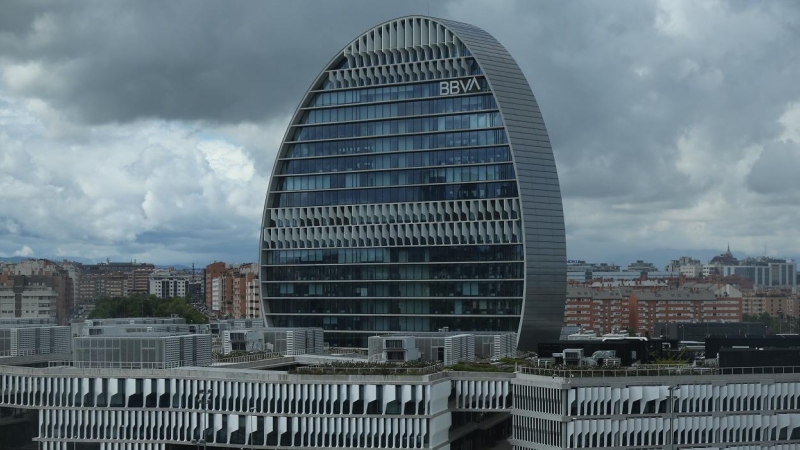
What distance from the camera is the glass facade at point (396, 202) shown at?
538ft

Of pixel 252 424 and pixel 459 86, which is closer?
pixel 252 424

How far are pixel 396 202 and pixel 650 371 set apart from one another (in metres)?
72.3

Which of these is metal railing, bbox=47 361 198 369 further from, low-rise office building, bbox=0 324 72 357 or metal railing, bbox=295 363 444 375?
low-rise office building, bbox=0 324 72 357

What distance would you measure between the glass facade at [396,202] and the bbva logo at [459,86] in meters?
0.14

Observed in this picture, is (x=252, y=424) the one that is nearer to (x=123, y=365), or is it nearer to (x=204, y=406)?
(x=204, y=406)

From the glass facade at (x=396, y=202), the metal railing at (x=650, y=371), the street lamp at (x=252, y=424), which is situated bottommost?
the street lamp at (x=252, y=424)

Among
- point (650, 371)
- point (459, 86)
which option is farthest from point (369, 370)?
point (459, 86)

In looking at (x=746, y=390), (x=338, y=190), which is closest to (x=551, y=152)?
→ (x=338, y=190)

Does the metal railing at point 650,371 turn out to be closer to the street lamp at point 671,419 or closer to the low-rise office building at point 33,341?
the street lamp at point 671,419

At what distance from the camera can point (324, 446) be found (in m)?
106

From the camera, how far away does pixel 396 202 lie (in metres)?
172

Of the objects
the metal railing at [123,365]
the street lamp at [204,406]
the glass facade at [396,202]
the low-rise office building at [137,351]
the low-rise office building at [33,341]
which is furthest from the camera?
the glass facade at [396,202]

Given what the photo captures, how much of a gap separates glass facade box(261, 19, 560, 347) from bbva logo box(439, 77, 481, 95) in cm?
14

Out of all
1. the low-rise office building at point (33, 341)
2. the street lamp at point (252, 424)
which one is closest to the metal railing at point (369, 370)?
the street lamp at point (252, 424)
